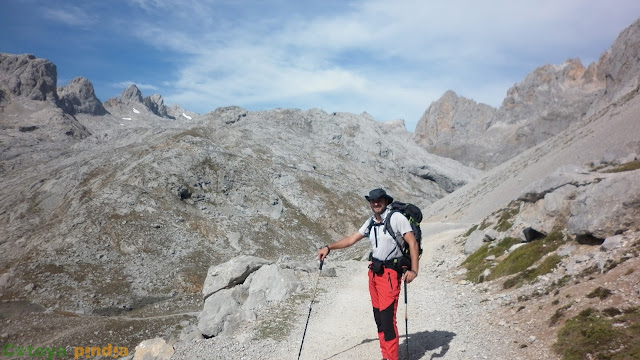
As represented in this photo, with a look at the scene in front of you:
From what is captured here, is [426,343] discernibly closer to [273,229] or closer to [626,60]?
[273,229]

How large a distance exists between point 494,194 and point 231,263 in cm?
4424

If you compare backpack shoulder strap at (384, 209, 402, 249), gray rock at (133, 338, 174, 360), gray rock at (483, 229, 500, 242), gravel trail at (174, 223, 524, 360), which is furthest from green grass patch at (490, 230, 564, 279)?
gray rock at (133, 338, 174, 360)

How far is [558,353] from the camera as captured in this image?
859 cm

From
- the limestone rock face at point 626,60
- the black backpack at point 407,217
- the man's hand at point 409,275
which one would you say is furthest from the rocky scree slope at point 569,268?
the limestone rock face at point 626,60

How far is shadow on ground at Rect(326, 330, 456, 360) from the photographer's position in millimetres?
10320

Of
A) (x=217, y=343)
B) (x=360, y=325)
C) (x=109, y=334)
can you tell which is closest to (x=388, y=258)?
(x=360, y=325)

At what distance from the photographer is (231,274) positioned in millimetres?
23453

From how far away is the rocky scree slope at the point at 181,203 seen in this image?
49.8m

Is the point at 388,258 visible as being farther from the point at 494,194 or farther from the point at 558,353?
the point at 494,194

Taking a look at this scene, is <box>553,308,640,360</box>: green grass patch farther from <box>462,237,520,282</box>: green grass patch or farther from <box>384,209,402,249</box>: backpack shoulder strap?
<box>462,237,520,282</box>: green grass patch

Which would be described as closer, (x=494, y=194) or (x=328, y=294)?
(x=328, y=294)

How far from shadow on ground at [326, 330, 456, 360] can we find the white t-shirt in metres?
3.09

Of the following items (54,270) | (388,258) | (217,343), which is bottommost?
(54,270)

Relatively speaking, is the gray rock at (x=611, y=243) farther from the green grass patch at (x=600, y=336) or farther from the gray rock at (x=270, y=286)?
the gray rock at (x=270, y=286)
